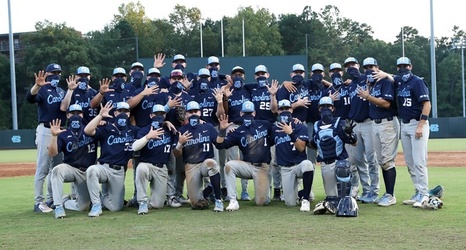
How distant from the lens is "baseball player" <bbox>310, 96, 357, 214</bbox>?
30.1ft

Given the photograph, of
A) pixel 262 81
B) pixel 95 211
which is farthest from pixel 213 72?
pixel 95 211

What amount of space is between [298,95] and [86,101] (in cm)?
364

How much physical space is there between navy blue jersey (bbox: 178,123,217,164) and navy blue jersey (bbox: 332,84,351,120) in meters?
2.20

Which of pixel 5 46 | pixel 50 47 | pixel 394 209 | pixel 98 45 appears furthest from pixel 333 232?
pixel 5 46

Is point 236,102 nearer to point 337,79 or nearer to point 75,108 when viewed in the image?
point 337,79

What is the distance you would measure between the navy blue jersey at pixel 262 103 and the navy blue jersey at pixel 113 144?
2398 millimetres

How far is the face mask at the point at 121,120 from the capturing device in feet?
32.7

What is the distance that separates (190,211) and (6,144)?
1232 inches

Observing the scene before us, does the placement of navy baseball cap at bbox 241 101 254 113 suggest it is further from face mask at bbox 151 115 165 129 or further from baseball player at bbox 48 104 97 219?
baseball player at bbox 48 104 97 219

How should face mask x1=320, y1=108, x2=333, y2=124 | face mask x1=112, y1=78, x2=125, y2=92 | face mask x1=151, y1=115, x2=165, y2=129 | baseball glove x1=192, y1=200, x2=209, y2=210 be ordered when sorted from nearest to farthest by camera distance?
face mask x1=320, y1=108, x2=333, y2=124 < baseball glove x1=192, y1=200, x2=209, y2=210 < face mask x1=151, y1=115, x2=165, y2=129 < face mask x1=112, y1=78, x2=125, y2=92

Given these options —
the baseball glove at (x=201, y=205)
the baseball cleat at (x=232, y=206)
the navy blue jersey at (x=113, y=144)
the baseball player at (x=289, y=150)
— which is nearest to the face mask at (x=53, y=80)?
the navy blue jersey at (x=113, y=144)

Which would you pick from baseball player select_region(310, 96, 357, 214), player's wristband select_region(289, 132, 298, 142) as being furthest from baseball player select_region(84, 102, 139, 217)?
baseball player select_region(310, 96, 357, 214)

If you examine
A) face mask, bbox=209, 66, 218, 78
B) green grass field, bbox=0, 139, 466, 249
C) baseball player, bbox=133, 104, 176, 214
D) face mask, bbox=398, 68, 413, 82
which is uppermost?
face mask, bbox=209, 66, 218, 78

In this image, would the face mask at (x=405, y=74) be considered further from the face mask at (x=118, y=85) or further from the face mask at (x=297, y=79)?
the face mask at (x=118, y=85)
